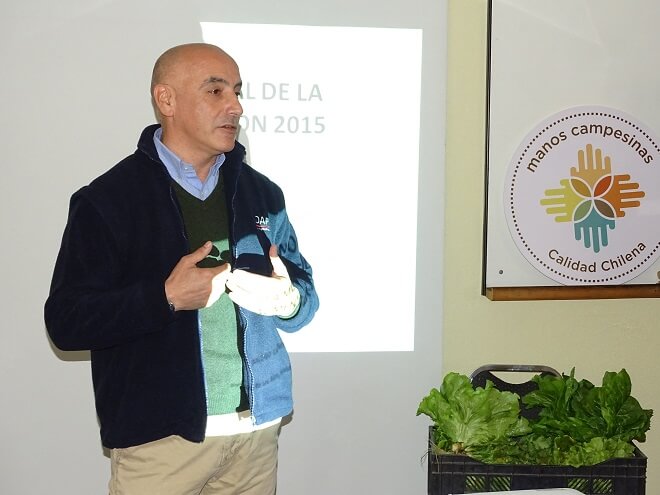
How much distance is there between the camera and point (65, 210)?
10.5ft

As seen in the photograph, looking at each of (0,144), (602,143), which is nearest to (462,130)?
(602,143)

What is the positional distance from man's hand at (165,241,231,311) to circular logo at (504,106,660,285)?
58.2 inches

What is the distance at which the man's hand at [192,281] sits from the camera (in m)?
2.20

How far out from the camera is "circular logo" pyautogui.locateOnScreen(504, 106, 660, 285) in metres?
3.34

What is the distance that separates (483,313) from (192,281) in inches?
60.8

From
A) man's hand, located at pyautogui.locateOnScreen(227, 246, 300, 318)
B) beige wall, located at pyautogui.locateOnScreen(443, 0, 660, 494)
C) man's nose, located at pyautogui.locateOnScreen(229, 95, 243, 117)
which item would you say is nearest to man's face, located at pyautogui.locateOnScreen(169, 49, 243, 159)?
man's nose, located at pyautogui.locateOnScreen(229, 95, 243, 117)

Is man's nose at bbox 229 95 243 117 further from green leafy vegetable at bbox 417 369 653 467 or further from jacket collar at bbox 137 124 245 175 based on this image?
green leafy vegetable at bbox 417 369 653 467

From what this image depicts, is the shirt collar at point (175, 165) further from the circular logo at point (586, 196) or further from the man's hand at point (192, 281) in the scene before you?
the circular logo at point (586, 196)

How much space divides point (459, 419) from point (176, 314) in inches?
43.2

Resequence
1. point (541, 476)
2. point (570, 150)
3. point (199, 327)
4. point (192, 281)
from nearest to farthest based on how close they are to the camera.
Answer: point (192, 281), point (199, 327), point (541, 476), point (570, 150)

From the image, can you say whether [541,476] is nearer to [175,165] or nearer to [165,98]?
[175,165]

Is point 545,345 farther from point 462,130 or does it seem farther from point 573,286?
point 462,130

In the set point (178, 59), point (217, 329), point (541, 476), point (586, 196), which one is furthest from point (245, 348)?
point (586, 196)

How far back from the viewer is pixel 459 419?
2.91 meters
